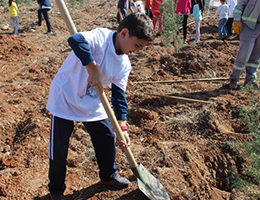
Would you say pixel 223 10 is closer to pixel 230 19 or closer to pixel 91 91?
pixel 230 19

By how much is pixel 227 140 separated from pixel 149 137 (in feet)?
3.18

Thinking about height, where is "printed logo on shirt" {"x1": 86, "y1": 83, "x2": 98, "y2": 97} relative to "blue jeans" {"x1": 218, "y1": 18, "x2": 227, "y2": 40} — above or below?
above

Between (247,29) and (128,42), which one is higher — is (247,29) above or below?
below

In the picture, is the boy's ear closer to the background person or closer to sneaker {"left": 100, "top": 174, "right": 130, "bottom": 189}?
sneaker {"left": 100, "top": 174, "right": 130, "bottom": 189}

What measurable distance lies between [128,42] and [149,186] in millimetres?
1312

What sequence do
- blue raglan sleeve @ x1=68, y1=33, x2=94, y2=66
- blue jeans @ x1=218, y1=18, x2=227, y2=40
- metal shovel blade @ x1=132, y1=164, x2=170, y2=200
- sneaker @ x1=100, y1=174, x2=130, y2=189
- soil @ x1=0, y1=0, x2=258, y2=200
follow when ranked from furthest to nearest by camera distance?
blue jeans @ x1=218, y1=18, x2=227, y2=40
soil @ x1=0, y1=0, x2=258, y2=200
sneaker @ x1=100, y1=174, x2=130, y2=189
metal shovel blade @ x1=132, y1=164, x2=170, y2=200
blue raglan sleeve @ x1=68, y1=33, x2=94, y2=66

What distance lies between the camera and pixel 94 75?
213 centimetres

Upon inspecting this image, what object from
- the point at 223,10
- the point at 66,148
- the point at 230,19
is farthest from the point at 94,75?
the point at 230,19

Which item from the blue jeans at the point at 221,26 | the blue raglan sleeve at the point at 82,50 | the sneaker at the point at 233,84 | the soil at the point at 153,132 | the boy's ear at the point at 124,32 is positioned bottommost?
the soil at the point at 153,132

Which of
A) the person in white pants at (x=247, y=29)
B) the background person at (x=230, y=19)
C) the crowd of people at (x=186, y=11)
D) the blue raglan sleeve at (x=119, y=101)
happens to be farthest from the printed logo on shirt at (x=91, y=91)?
the background person at (x=230, y=19)

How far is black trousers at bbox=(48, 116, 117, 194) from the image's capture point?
2.30 meters

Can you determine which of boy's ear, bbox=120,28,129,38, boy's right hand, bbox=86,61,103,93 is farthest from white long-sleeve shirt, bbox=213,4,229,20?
boy's right hand, bbox=86,61,103,93

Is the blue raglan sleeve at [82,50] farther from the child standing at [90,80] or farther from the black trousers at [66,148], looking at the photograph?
the black trousers at [66,148]

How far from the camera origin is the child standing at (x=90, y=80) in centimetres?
209
